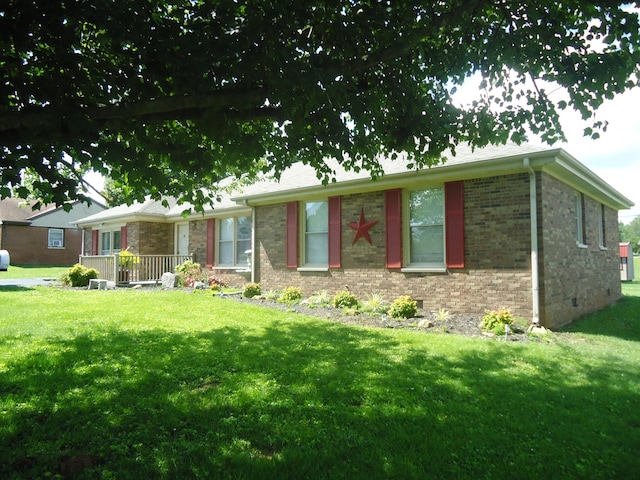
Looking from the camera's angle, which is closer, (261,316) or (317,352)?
(317,352)

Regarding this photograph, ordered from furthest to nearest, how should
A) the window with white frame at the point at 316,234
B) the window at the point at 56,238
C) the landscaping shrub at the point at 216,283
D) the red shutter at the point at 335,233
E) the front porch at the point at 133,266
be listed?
1. the window at the point at 56,238
2. the front porch at the point at 133,266
3. the landscaping shrub at the point at 216,283
4. the window with white frame at the point at 316,234
5. the red shutter at the point at 335,233

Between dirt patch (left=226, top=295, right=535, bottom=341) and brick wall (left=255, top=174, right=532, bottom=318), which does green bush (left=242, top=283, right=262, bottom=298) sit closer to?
dirt patch (left=226, top=295, right=535, bottom=341)

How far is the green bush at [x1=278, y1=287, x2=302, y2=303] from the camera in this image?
10998 millimetres

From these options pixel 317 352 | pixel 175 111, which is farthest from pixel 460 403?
pixel 175 111

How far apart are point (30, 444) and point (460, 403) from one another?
3.58m

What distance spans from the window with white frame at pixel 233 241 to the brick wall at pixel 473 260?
4.66 m

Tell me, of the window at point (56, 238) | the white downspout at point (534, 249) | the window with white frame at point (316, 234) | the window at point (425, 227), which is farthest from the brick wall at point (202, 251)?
the window at point (56, 238)

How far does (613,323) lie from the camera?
358 inches

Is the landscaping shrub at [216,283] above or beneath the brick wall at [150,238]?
beneath

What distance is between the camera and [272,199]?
12477 mm

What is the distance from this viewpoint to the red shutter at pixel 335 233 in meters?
11.0

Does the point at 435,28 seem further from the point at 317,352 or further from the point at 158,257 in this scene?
the point at 158,257

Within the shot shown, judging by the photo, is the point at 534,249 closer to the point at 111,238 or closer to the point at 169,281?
the point at 169,281

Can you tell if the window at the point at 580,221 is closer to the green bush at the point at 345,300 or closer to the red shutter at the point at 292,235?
the green bush at the point at 345,300
